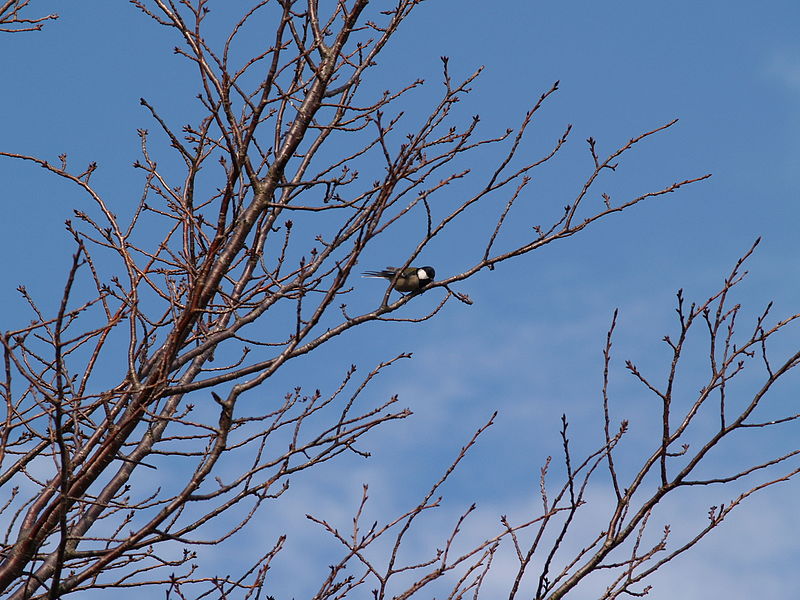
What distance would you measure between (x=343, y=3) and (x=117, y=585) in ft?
9.74

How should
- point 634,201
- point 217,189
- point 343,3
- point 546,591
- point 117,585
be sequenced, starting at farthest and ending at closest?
point 217,189
point 343,3
point 634,201
point 117,585
point 546,591

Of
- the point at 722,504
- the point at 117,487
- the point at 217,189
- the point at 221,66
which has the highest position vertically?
the point at 217,189

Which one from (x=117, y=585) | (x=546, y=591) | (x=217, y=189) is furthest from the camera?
(x=217, y=189)

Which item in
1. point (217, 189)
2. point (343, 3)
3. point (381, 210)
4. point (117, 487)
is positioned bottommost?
point (117, 487)

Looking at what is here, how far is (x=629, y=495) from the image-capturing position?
129 inches

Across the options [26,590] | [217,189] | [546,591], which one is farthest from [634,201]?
[26,590]

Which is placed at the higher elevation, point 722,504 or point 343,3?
point 343,3

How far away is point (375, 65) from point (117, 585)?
9.14 ft

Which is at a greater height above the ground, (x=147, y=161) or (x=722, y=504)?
(x=147, y=161)

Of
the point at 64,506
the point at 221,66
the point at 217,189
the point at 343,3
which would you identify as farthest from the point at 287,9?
the point at 64,506

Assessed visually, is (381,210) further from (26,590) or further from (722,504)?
(26,590)

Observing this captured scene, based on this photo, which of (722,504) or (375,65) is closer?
(722,504)

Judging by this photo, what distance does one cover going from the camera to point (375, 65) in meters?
4.41

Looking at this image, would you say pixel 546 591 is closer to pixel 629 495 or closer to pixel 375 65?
pixel 629 495
